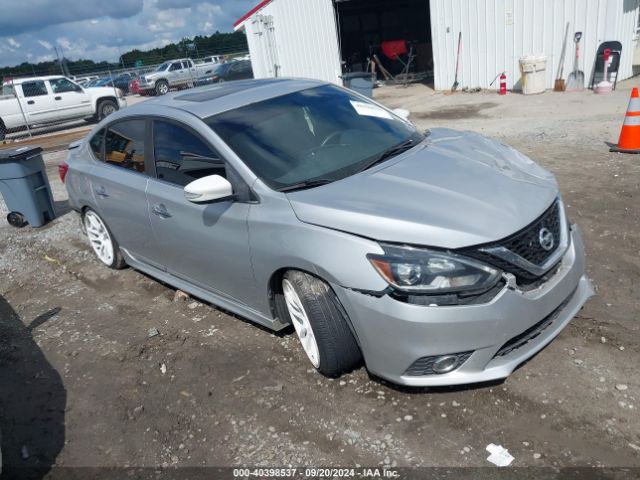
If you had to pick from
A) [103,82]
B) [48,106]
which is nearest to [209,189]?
[48,106]

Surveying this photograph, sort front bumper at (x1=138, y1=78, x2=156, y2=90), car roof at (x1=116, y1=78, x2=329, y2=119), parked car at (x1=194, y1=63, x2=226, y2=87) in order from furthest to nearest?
1. front bumper at (x1=138, y1=78, x2=156, y2=90)
2. parked car at (x1=194, y1=63, x2=226, y2=87)
3. car roof at (x1=116, y1=78, x2=329, y2=119)

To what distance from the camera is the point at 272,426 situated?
117 inches

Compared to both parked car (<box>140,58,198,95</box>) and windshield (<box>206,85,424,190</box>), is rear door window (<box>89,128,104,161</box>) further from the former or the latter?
parked car (<box>140,58,198,95</box>)

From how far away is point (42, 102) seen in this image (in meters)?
18.4

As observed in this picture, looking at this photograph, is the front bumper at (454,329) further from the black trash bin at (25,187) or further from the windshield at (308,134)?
the black trash bin at (25,187)

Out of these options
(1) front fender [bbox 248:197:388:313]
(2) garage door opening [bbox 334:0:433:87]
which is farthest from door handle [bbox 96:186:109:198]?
(2) garage door opening [bbox 334:0:433:87]

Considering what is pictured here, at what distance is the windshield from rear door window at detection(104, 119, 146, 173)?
904 millimetres

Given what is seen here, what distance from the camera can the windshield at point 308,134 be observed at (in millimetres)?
3309

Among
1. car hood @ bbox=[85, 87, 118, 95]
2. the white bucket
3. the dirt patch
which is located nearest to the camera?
the dirt patch

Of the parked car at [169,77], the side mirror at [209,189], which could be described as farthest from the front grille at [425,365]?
the parked car at [169,77]

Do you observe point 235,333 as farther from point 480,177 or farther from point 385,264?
point 480,177

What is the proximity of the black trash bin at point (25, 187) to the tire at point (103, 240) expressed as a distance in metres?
2.21

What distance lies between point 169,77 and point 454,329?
29.2 meters

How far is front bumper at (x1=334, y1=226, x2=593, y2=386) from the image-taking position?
257 cm
